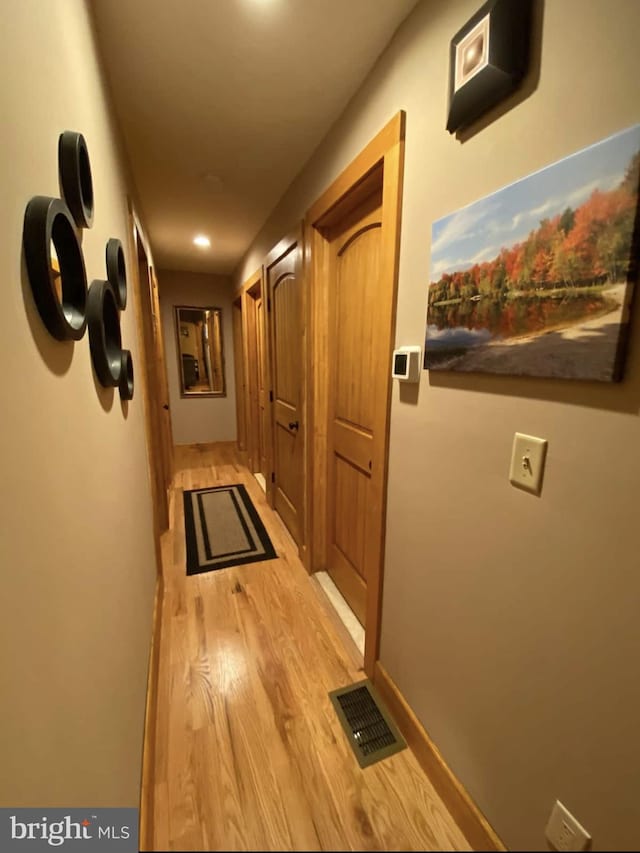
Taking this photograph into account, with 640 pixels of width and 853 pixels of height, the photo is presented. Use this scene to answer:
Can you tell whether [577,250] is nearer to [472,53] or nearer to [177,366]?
[472,53]

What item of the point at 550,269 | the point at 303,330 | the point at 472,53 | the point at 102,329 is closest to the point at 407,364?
the point at 550,269

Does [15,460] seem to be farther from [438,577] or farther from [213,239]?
[213,239]

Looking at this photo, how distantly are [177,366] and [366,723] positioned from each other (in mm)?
3862

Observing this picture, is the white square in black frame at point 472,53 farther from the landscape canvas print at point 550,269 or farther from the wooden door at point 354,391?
the wooden door at point 354,391

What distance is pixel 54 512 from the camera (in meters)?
0.50

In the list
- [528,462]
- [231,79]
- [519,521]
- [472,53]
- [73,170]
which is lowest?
[519,521]

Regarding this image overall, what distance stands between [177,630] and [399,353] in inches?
58.0

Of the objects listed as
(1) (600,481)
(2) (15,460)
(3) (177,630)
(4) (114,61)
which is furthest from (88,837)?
(4) (114,61)

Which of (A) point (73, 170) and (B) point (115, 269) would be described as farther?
(B) point (115, 269)

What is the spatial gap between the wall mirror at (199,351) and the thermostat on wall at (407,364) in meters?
3.53

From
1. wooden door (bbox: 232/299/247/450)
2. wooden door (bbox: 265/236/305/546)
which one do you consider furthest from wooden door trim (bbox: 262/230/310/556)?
wooden door (bbox: 232/299/247/450)

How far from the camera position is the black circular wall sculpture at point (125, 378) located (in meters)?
1.00

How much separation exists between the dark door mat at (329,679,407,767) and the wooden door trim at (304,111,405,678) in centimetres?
8

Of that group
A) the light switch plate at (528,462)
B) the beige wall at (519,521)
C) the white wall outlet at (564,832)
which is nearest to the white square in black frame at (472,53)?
the beige wall at (519,521)
